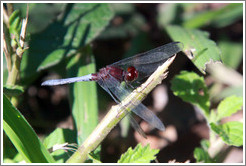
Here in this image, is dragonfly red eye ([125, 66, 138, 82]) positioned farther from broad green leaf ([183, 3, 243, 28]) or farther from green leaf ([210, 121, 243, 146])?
broad green leaf ([183, 3, 243, 28])

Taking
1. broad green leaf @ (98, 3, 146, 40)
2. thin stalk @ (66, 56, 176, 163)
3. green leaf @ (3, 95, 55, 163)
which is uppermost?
broad green leaf @ (98, 3, 146, 40)

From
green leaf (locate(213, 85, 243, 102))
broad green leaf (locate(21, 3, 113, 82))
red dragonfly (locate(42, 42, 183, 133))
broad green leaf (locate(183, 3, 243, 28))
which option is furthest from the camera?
broad green leaf (locate(183, 3, 243, 28))

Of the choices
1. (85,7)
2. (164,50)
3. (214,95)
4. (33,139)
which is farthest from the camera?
(214,95)

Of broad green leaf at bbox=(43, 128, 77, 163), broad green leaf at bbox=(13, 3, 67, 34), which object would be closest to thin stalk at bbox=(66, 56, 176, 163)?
broad green leaf at bbox=(43, 128, 77, 163)

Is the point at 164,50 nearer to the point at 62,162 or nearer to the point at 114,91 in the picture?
the point at 114,91

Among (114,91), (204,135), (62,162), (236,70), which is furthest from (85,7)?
(236,70)

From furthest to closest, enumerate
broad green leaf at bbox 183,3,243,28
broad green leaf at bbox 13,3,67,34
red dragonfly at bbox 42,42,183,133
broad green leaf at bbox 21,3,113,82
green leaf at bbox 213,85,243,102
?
broad green leaf at bbox 183,3,243,28 < green leaf at bbox 213,85,243,102 < broad green leaf at bbox 13,3,67,34 < broad green leaf at bbox 21,3,113,82 < red dragonfly at bbox 42,42,183,133

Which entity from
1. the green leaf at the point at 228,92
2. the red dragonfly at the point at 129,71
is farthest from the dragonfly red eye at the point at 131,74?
the green leaf at the point at 228,92

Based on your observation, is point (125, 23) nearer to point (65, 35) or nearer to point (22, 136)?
point (65, 35)

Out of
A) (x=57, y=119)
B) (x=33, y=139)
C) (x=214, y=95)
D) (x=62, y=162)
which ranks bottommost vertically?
(x=214, y=95)
